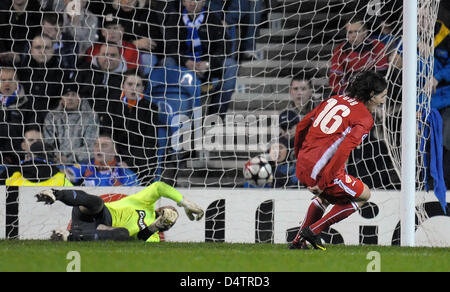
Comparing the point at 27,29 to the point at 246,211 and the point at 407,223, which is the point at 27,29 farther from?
the point at 407,223

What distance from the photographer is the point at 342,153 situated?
550 cm

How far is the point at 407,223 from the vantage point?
20.4ft

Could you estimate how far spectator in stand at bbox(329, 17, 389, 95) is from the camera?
25.4 ft

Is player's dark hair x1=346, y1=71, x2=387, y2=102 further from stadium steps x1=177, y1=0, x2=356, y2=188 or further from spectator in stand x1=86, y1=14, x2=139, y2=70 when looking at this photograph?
spectator in stand x1=86, y1=14, x2=139, y2=70

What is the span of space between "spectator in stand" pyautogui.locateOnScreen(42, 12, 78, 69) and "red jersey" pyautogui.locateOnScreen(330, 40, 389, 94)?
2586 mm

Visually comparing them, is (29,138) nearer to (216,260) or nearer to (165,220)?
(165,220)

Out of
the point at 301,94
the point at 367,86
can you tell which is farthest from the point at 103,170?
the point at 367,86

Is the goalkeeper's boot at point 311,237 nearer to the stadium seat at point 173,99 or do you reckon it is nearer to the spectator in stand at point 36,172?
the stadium seat at point 173,99

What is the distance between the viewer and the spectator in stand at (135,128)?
7977 millimetres

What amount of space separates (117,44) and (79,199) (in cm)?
227

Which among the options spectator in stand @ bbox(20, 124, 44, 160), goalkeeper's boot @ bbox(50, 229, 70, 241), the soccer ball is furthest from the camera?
spectator in stand @ bbox(20, 124, 44, 160)

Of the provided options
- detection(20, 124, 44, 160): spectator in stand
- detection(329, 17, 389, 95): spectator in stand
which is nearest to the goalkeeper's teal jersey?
detection(20, 124, 44, 160): spectator in stand

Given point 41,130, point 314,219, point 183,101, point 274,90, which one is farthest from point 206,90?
point 314,219
